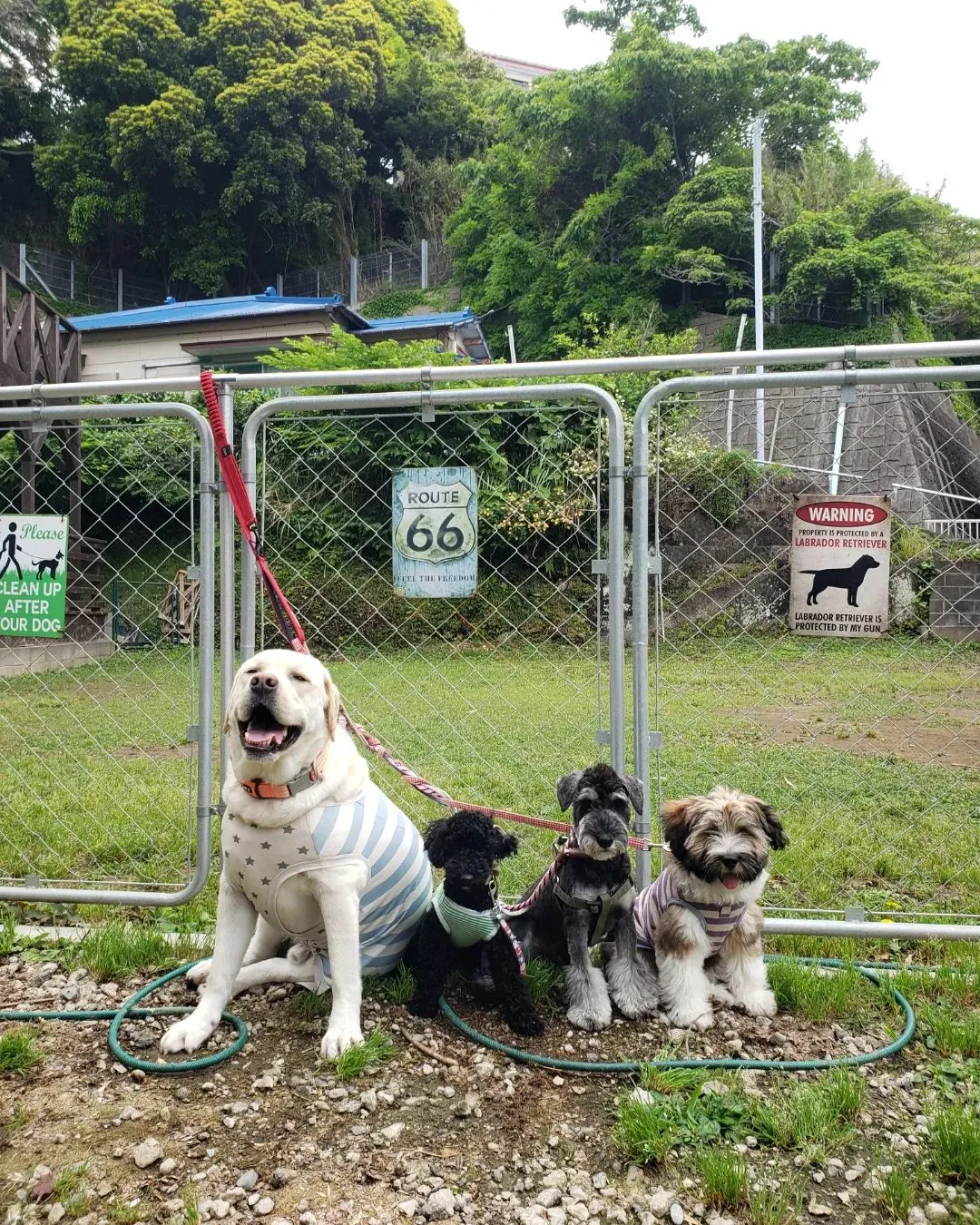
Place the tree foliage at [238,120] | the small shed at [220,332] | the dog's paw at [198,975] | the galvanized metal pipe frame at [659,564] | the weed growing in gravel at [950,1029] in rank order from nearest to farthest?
the weed growing in gravel at [950,1029], the dog's paw at [198,975], the galvanized metal pipe frame at [659,564], the small shed at [220,332], the tree foliage at [238,120]

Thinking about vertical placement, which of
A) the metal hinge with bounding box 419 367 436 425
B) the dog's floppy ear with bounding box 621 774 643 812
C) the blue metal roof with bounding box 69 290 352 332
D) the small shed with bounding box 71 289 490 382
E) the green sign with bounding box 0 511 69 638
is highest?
the blue metal roof with bounding box 69 290 352 332

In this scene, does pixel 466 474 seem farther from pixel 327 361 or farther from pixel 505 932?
pixel 327 361

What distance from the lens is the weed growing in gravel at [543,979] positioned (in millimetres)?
2869

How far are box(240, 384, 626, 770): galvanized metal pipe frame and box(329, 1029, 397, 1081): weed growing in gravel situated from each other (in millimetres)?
1272

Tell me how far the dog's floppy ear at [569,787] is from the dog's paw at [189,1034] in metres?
1.36

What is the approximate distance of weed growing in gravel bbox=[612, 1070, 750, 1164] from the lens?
211 centimetres

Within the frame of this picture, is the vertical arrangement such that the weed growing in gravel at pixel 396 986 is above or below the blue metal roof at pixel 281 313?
below

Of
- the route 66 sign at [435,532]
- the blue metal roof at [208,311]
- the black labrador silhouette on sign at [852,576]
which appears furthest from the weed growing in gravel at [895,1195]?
the blue metal roof at [208,311]

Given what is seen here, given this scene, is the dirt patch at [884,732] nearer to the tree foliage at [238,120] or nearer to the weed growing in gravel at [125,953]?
the weed growing in gravel at [125,953]

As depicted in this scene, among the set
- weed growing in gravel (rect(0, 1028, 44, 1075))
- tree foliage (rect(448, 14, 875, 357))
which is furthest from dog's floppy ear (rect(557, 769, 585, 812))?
tree foliage (rect(448, 14, 875, 357))

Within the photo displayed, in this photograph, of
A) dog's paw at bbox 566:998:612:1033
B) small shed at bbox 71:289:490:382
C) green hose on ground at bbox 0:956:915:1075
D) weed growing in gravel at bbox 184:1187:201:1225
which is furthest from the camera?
small shed at bbox 71:289:490:382

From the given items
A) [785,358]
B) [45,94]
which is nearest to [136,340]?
[45,94]

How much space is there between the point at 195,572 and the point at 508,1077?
224 cm

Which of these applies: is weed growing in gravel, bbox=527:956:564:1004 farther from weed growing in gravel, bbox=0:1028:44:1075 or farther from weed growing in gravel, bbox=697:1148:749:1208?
weed growing in gravel, bbox=0:1028:44:1075
